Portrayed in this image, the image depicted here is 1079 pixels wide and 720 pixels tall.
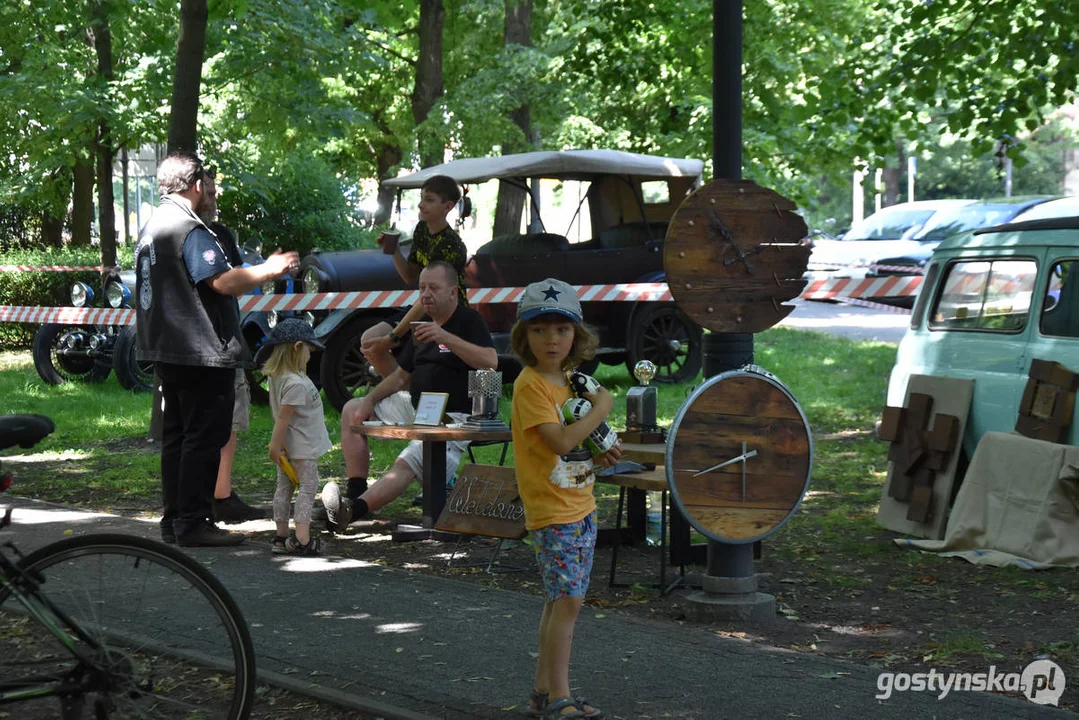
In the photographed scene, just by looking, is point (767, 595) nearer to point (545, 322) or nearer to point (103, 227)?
point (545, 322)

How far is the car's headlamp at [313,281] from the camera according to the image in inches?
567

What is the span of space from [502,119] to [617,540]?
17474 mm

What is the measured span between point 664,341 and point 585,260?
139cm

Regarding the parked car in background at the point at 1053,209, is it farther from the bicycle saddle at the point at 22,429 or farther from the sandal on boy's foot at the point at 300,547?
the bicycle saddle at the point at 22,429

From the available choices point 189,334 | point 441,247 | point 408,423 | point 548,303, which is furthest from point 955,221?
point 548,303

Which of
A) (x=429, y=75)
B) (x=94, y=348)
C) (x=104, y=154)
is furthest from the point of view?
(x=429, y=75)

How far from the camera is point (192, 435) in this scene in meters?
7.87

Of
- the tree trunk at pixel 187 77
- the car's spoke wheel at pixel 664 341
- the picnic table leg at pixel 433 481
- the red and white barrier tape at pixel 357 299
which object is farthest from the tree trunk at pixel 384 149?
the picnic table leg at pixel 433 481

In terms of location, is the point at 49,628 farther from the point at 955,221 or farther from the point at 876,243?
the point at 876,243

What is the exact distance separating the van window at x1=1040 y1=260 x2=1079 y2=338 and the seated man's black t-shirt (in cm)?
325

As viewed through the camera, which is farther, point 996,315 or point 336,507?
point 996,315

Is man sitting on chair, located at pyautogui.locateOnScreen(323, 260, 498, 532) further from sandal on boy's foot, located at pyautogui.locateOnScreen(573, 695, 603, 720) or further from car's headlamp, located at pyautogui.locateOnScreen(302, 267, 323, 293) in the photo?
car's headlamp, located at pyautogui.locateOnScreen(302, 267, 323, 293)

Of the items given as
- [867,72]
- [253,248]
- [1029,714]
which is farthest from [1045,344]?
[253,248]

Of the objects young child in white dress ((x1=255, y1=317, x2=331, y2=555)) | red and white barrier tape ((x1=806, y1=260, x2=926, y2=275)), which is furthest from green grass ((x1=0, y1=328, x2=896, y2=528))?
red and white barrier tape ((x1=806, y1=260, x2=926, y2=275))
